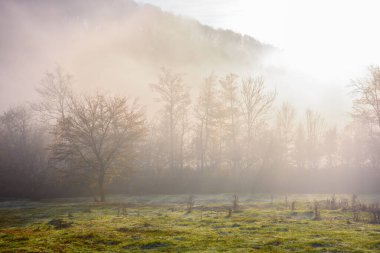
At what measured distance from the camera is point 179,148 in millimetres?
77188

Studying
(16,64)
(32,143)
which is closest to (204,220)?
(32,143)

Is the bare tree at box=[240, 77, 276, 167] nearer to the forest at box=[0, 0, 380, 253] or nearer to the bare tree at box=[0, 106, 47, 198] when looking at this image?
the forest at box=[0, 0, 380, 253]

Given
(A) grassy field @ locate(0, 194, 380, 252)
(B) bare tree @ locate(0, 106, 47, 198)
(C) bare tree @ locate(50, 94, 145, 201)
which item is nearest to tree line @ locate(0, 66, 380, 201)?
(C) bare tree @ locate(50, 94, 145, 201)

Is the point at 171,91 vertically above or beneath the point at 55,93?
above

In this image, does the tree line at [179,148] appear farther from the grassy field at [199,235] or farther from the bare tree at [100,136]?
the grassy field at [199,235]

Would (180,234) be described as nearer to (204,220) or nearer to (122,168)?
(204,220)

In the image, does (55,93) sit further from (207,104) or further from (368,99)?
(368,99)

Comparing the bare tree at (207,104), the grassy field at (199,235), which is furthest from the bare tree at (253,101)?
the grassy field at (199,235)

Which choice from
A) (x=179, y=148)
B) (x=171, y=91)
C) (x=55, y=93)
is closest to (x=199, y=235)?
(x=171, y=91)

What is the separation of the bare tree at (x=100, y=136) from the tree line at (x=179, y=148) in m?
0.15

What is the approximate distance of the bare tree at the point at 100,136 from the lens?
1961 inches

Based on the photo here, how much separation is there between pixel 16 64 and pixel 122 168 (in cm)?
17459

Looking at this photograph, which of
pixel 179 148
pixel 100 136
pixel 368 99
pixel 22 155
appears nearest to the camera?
pixel 100 136

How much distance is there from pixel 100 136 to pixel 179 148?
28.0m
